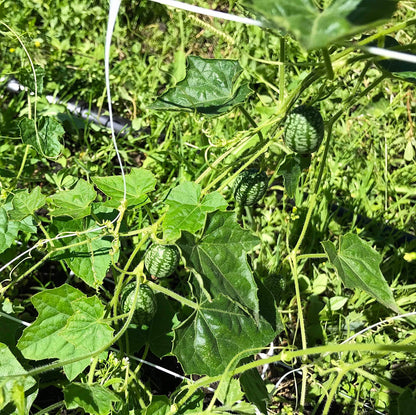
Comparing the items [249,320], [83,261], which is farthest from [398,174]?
[83,261]

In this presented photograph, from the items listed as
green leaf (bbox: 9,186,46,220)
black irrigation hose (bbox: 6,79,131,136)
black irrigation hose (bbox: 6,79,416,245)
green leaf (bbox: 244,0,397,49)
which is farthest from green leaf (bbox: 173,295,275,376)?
black irrigation hose (bbox: 6,79,131,136)

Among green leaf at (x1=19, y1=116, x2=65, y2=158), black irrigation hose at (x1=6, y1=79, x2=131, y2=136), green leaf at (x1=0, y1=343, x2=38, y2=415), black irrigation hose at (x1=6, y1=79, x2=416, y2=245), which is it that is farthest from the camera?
black irrigation hose at (x1=6, y1=79, x2=131, y2=136)

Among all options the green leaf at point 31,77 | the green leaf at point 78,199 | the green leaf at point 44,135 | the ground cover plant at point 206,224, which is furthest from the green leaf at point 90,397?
the green leaf at point 31,77

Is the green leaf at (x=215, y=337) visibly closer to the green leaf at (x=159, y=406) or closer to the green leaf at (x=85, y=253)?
the green leaf at (x=159, y=406)

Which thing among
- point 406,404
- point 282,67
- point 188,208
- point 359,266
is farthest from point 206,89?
point 406,404

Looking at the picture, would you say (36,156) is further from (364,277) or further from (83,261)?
(364,277)

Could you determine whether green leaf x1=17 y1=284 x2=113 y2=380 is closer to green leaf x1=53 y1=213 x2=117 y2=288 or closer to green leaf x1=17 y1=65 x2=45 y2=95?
green leaf x1=53 y1=213 x2=117 y2=288
